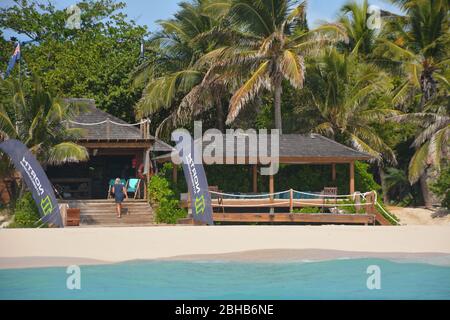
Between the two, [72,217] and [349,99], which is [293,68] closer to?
[349,99]

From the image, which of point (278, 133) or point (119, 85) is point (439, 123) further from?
point (119, 85)

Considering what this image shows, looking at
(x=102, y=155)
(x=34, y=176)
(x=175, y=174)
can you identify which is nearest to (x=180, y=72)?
(x=102, y=155)

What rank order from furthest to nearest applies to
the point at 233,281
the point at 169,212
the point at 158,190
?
the point at 158,190 < the point at 169,212 < the point at 233,281

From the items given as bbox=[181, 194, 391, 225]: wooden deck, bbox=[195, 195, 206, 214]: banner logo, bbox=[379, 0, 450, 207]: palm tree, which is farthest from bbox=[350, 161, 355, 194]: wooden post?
bbox=[195, 195, 206, 214]: banner logo

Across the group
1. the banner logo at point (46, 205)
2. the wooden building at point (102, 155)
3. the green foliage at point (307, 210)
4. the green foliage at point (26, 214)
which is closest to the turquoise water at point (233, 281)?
the banner logo at point (46, 205)

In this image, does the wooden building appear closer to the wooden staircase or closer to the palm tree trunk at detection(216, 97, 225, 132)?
the wooden staircase

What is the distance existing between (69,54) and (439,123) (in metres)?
19.0

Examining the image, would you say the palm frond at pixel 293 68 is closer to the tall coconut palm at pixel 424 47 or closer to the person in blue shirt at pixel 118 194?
the tall coconut palm at pixel 424 47

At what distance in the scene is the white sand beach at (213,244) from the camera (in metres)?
17.1

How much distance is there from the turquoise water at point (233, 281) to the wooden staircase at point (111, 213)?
9.08m

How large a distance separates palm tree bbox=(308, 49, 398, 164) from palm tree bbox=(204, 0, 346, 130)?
2291mm

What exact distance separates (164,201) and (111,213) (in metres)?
1.88

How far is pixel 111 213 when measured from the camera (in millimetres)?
25906

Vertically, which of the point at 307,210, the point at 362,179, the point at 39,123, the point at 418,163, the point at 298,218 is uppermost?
the point at 39,123
